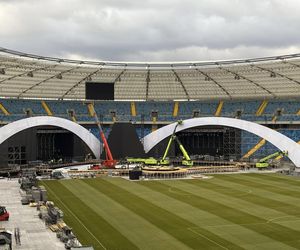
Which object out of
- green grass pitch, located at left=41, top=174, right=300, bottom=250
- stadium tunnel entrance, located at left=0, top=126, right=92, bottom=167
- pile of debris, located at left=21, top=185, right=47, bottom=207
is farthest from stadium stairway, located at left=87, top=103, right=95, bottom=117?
pile of debris, located at left=21, top=185, right=47, bottom=207

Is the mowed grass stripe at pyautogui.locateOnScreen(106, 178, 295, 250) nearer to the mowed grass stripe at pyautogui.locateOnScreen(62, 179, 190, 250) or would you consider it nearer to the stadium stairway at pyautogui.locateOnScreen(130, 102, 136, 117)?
the mowed grass stripe at pyautogui.locateOnScreen(62, 179, 190, 250)

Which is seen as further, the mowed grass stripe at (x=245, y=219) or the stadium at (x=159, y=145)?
the stadium at (x=159, y=145)

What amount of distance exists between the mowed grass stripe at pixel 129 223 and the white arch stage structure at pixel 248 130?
3409cm

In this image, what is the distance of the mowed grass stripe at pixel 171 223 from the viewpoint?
98.8 ft

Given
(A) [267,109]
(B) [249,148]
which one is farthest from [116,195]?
(A) [267,109]

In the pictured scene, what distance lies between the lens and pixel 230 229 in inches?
1316

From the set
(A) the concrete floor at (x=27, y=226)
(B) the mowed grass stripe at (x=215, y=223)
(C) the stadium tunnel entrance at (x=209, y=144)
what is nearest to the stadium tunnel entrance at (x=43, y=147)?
(C) the stadium tunnel entrance at (x=209, y=144)

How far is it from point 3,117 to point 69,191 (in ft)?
143

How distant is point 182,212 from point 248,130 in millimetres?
41025

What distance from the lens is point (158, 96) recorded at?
4077 inches

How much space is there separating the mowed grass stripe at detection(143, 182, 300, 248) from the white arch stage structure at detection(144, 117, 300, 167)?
28.6 meters

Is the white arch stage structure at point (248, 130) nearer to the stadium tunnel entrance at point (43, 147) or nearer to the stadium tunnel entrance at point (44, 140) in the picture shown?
the stadium tunnel entrance at point (44, 140)

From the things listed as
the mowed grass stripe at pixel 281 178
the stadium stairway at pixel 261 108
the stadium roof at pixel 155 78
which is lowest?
the mowed grass stripe at pixel 281 178

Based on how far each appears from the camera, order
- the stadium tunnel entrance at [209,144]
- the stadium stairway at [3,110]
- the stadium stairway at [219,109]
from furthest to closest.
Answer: the stadium stairway at [219,109], the stadium stairway at [3,110], the stadium tunnel entrance at [209,144]
